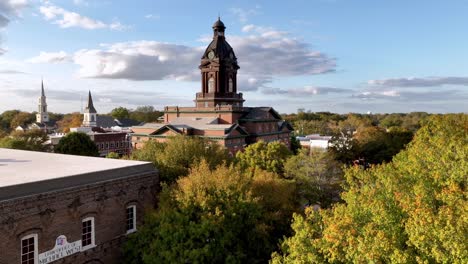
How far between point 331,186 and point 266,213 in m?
12.7

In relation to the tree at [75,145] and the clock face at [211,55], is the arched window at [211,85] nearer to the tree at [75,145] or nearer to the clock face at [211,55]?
the clock face at [211,55]

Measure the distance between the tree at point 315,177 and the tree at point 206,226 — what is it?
1033 cm

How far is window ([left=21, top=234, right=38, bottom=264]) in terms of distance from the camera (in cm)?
1442

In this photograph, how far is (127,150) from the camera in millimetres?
71000

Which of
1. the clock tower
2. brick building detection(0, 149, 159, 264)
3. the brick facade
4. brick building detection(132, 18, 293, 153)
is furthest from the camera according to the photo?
the clock tower

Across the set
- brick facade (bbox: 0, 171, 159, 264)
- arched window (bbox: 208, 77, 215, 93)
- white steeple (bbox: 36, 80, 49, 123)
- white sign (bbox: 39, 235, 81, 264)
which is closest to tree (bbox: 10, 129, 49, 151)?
arched window (bbox: 208, 77, 215, 93)

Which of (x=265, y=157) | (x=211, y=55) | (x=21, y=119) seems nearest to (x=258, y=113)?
(x=211, y=55)

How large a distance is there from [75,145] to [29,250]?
33.3 m

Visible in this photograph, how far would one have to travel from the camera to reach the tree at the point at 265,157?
1307 inches

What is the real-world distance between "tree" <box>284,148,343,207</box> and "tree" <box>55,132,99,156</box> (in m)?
28.5

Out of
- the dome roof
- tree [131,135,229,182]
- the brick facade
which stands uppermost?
the dome roof

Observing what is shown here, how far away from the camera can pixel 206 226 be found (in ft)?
52.1

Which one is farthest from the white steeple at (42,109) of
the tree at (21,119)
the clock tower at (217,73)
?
the clock tower at (217,73)

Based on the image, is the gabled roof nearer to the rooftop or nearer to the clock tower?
the clock tower
